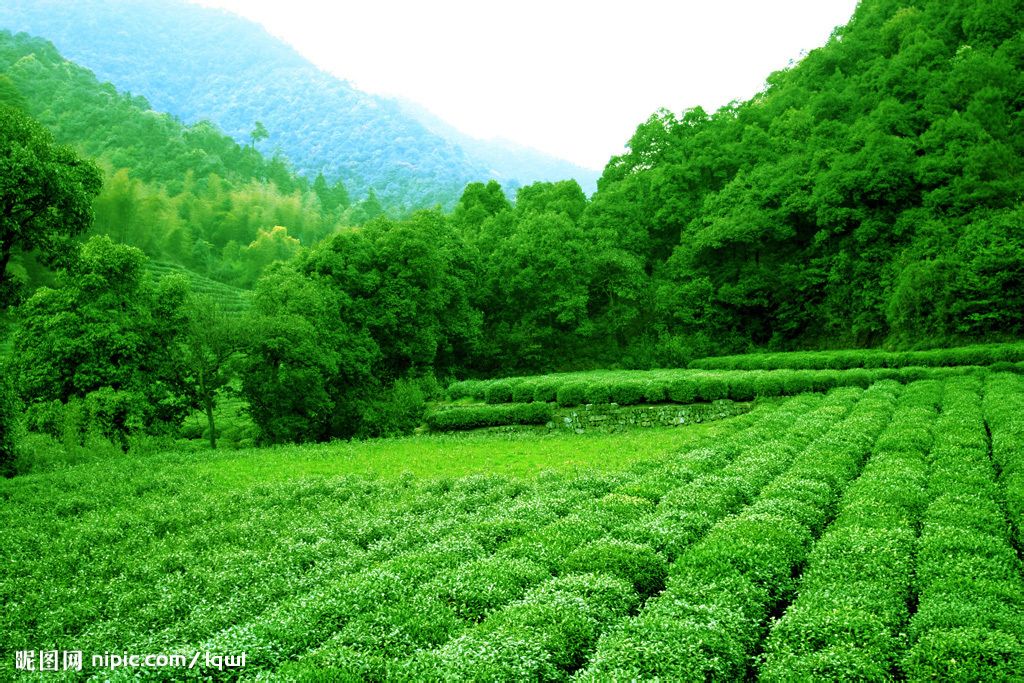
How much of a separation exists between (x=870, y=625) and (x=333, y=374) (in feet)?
110

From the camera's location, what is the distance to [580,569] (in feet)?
36.7

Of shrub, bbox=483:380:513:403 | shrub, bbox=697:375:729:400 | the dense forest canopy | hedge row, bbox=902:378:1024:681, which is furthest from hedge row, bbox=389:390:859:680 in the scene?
the dense forest canopy

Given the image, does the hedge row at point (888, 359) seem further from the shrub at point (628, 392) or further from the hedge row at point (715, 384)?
the shrub at point (628, 392)

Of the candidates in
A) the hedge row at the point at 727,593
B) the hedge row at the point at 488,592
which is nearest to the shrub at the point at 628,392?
the hedge row at the point at 727,593

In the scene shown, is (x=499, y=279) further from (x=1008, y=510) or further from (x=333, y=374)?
(x=1008, y=510)

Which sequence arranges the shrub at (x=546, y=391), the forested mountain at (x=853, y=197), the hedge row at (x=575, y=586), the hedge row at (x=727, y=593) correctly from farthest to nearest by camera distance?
the forested mountain at (x=853, y=197) < the shrub at (x=546, y=391) < the hedge row at (x=575, y=586) < the hedge row at (x=727, y=593)

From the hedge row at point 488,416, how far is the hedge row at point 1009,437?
69.9ft

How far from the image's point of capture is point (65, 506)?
1888 centimetres

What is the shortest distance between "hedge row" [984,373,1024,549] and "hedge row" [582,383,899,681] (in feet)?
11.0

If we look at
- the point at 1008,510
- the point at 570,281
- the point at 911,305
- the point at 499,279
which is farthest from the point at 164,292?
the point at 911,305

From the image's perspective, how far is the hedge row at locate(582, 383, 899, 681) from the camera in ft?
24.9

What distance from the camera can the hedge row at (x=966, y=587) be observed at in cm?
705

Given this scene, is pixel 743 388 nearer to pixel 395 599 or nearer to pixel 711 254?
pixel 711 254

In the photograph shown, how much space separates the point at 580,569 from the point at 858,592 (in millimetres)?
4611
